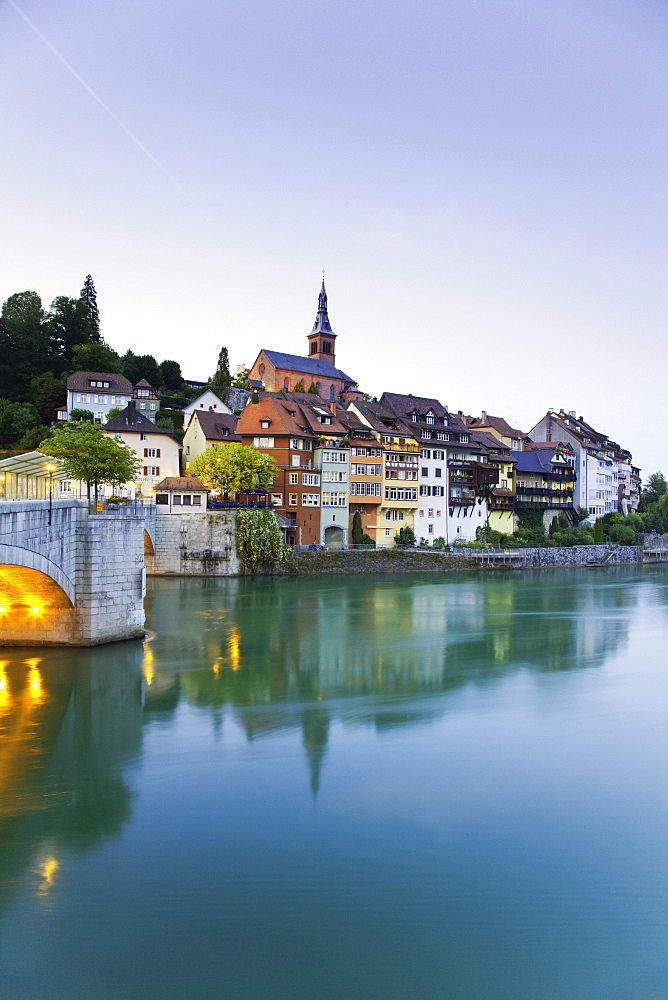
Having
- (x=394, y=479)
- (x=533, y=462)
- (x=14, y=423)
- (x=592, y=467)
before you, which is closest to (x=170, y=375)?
(x=14, y=423)

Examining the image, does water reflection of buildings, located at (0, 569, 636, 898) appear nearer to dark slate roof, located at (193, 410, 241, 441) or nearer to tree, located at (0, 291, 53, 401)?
dark slate roof, located at (193, 410, 241, 441)

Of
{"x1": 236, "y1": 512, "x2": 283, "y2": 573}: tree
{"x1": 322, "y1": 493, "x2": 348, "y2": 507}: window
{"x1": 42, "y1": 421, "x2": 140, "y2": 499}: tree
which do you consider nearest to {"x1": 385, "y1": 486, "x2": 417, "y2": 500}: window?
{"x1": 322, "y1": 493, "x2": 348, "y2": 507}: window

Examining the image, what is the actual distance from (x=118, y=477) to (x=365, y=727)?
38.4m

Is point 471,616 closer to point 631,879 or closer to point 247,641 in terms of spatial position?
point 247,641

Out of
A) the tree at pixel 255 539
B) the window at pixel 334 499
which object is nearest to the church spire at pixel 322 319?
the window at pixel 334 499

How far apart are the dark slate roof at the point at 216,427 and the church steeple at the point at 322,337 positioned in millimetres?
40077

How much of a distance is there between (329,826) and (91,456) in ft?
136

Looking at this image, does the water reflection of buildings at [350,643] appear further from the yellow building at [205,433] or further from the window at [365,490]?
the yellow building at [205,433]

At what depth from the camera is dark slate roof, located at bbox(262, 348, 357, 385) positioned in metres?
96.7

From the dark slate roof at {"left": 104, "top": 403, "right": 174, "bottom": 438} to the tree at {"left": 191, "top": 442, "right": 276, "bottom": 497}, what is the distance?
1000 centimetres

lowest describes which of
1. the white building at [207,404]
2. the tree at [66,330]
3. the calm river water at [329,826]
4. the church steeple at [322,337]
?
the calm river water at [329,826]

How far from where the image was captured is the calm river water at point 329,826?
1002cm

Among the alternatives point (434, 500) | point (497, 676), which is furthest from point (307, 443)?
point (497, 676)

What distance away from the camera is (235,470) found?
59438mm
